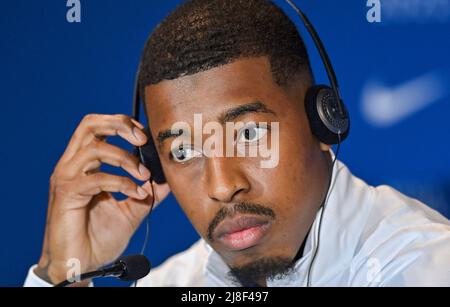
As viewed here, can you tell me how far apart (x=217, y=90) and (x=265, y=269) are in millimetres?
403

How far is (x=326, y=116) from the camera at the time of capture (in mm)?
1430

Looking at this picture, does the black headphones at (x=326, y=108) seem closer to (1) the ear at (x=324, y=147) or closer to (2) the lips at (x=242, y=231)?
(1) the ear at (x=324, y=147)

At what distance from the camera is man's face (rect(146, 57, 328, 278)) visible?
1399mm

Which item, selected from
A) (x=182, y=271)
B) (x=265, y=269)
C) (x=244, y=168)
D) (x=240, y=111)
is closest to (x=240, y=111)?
(x=240, y=111)

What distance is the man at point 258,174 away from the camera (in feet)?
4.61

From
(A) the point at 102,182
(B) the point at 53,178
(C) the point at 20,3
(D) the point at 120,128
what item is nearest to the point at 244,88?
(D) the point at 120,128

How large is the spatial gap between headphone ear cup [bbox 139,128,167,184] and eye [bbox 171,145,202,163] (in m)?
0.07

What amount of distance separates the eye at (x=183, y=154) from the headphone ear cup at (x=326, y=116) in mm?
247

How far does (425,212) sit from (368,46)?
481 mm

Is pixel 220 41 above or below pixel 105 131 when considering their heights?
above

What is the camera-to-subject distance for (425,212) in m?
1.50

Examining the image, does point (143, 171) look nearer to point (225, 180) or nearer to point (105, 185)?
point (105, 185)

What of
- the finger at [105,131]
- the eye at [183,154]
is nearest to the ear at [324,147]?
the eye at [183,154]
